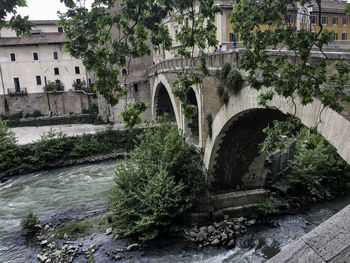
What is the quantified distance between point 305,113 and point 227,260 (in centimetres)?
623

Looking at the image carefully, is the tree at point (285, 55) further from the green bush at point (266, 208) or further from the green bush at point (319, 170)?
the green bush at point (319, 170)

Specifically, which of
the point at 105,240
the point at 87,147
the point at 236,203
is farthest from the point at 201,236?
the point at 87,147

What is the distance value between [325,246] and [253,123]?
29.9 feet

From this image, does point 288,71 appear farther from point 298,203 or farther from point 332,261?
point 298,203

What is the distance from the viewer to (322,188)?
14820 mm

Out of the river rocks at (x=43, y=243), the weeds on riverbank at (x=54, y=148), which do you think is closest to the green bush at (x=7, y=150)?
the weeds on riverbank at (x=54, y=148)

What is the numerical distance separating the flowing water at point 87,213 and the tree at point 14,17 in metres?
8.71

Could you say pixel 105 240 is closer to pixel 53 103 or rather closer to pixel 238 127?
pixel 238 127

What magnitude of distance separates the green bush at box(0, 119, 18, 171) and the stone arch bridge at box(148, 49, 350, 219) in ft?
41.2

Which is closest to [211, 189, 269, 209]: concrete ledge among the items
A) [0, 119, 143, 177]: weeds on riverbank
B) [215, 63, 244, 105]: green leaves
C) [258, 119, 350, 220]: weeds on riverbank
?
[258, 119, 350, 220]: weeds on riverbank

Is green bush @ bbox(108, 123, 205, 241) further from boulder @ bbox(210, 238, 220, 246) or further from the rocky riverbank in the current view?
boulder @ bbox(210, 238, 220, 246)

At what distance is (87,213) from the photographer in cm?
1407

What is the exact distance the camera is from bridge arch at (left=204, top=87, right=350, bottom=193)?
17.1ft

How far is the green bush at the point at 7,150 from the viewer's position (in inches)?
840
